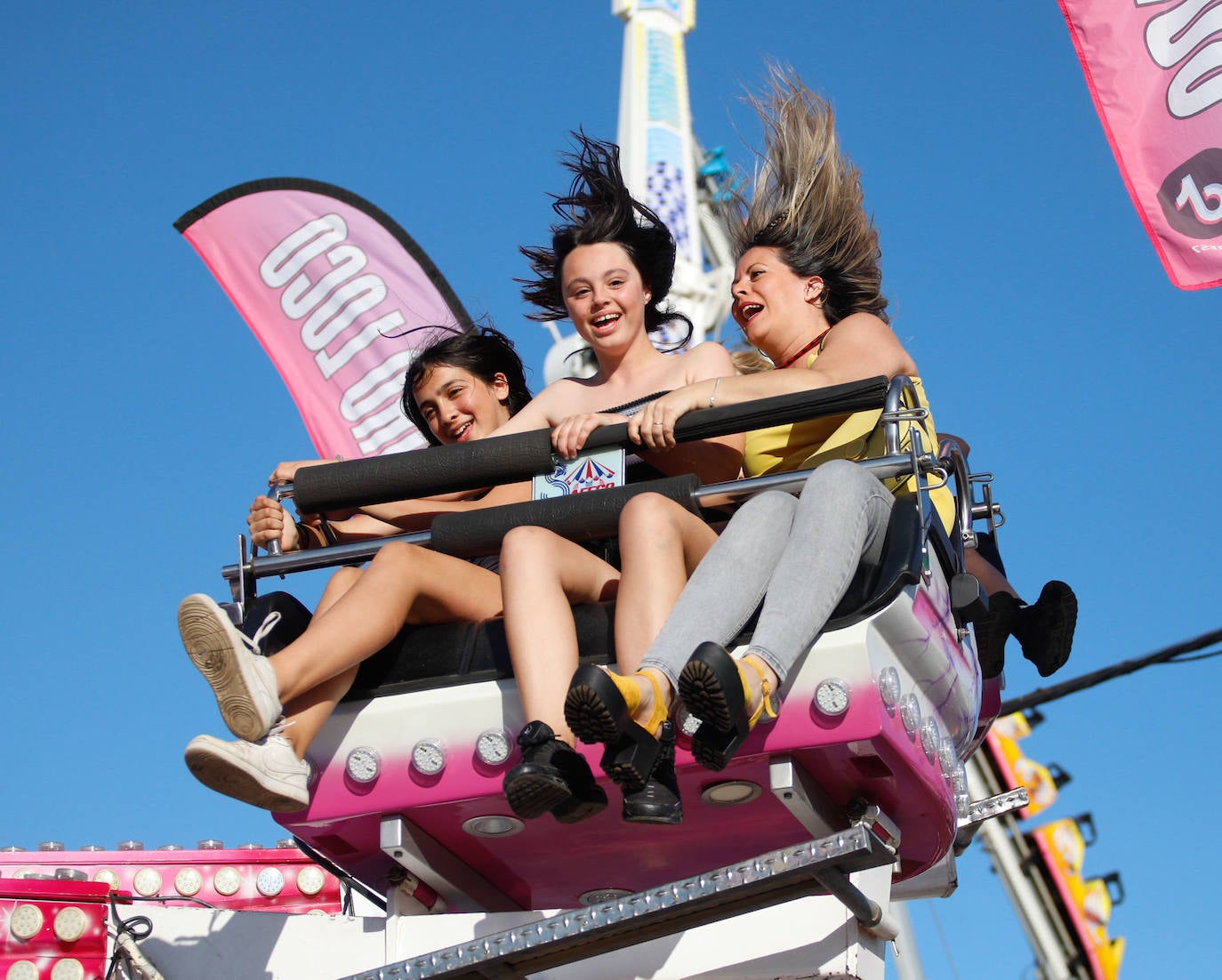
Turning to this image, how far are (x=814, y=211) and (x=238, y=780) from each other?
2341 millimetres

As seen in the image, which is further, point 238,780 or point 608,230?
point 608,230

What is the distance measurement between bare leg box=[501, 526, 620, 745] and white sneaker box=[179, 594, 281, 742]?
518mm

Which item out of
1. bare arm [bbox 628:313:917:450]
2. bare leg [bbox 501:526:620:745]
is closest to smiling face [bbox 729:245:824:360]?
bare arm [bbox 628:313:917:450]

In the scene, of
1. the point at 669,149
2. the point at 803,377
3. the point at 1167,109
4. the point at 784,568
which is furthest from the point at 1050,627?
the point at 669,149

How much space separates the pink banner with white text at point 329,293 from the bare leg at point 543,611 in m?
4.22

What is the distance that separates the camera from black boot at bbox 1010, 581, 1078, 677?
4180mm

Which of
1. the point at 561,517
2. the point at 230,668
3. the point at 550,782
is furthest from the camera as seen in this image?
the point at 561,517

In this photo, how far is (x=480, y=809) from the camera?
3453 millimetres

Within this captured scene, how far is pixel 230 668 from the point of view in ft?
10.2

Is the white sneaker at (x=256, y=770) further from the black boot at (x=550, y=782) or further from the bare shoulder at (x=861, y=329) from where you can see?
the bare shoulder at (x=861, y=329)

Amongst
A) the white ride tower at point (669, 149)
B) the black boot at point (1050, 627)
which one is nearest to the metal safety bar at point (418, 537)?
the black boot at point (1050, 627)

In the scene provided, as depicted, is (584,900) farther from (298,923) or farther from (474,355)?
(474,355)

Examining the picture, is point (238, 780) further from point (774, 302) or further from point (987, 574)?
point (987, 574)

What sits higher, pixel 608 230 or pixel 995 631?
pixel 608 230
